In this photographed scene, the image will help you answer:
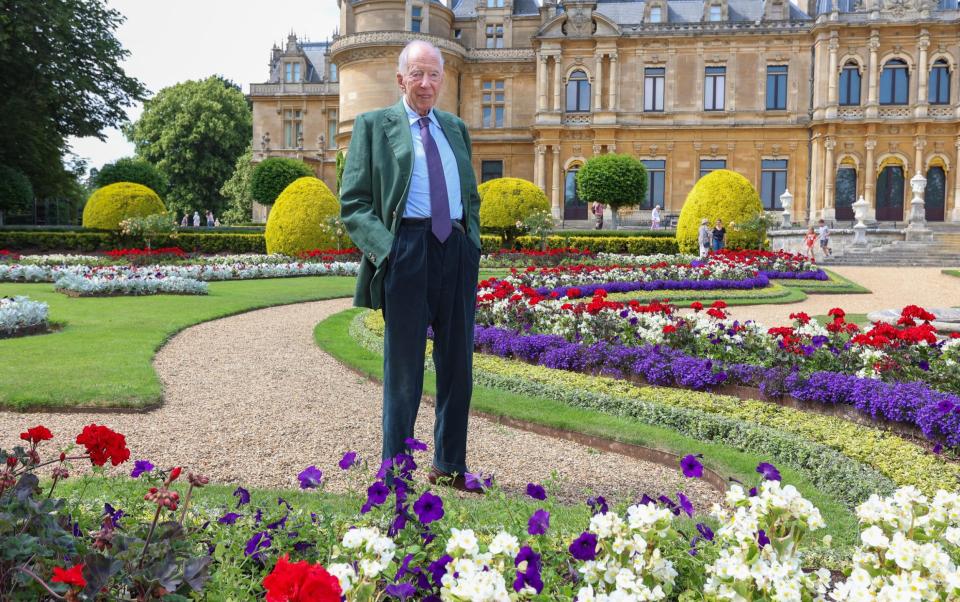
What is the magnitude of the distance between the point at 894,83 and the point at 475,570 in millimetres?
37637

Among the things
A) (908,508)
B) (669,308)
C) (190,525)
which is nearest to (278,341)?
(669,308)

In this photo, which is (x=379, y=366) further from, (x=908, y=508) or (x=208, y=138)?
(x=208, y=138)

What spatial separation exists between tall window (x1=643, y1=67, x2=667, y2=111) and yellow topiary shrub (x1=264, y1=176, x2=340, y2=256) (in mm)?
19080

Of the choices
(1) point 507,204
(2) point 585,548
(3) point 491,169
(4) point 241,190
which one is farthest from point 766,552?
(4) point 241,190

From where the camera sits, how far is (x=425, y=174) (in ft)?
11.7

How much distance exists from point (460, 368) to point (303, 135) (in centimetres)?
4172

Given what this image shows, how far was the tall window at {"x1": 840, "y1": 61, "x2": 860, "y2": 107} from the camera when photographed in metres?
33.7

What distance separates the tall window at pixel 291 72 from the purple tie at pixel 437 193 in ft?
143

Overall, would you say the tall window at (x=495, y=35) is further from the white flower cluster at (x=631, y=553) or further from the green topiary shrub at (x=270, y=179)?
the white flower cluster at (x=631, y=553)

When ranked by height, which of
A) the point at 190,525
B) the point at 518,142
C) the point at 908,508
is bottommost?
the point at 190,525

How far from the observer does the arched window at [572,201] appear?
119 feet

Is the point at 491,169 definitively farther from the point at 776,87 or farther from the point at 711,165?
the point at 776,87

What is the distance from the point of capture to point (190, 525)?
2674 mm

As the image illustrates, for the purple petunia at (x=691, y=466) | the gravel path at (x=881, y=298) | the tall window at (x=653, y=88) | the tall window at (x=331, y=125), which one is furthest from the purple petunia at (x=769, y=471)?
the tall window at (x=331, y=125)
